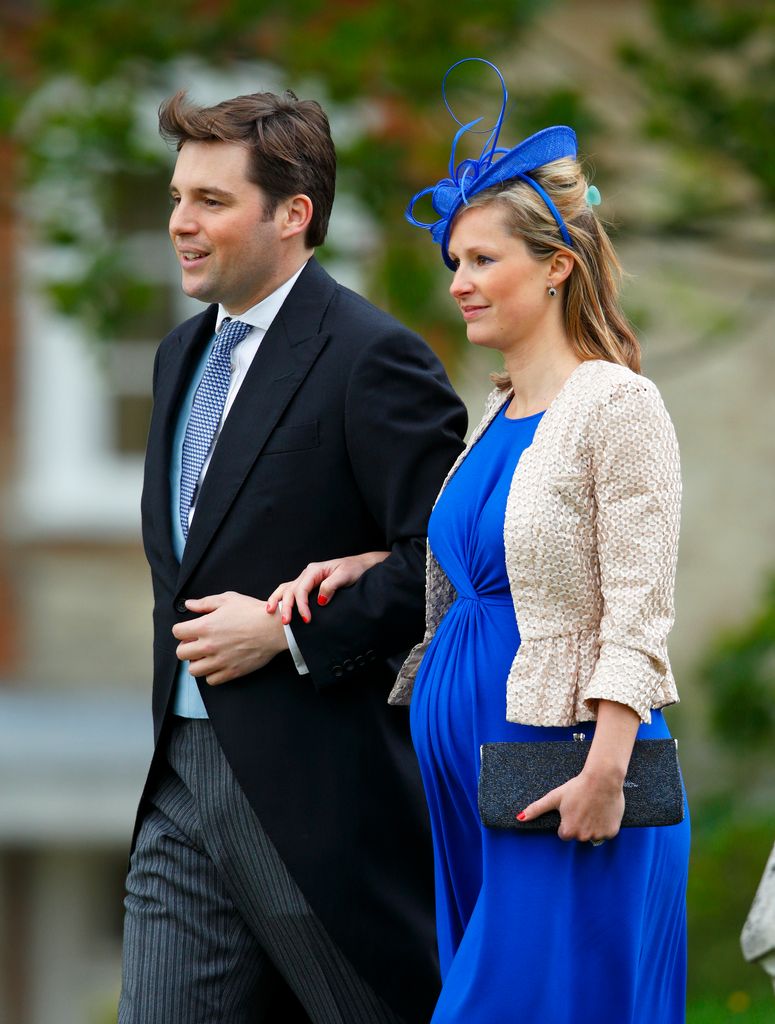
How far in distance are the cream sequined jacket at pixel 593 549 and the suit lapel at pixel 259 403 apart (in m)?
0.64

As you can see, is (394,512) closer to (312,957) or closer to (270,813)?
(270,813)

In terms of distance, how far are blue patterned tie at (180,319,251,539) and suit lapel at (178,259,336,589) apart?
7cm

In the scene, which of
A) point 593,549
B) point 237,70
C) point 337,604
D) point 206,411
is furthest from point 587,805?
point 237,70

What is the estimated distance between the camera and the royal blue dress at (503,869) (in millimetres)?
2779

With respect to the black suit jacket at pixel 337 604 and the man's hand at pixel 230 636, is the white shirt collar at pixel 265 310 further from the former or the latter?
the man's hand at pixel 230 636

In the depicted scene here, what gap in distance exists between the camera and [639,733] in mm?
2816

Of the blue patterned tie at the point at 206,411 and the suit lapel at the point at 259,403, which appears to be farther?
the blue patterned tie at the point at 206,411

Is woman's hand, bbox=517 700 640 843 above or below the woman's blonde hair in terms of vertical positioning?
below

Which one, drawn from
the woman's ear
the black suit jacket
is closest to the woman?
the woman's ear

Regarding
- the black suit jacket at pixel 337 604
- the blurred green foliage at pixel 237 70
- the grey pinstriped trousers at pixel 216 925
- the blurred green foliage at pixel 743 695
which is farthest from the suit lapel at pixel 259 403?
the blurred green foliage at pixel 743 695

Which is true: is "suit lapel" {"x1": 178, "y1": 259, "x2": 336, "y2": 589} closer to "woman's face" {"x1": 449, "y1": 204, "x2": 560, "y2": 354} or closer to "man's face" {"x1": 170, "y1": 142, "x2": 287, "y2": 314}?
"man's face" {"x1": 170, "y1": 142, "x2": 287, "y2": 314}

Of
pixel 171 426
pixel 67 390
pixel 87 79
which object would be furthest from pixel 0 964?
pixel 171 426

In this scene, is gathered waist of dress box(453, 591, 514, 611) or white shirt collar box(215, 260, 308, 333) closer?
gathered waist of dress box(453, 591, 514, 611)

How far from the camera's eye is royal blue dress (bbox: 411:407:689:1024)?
278 cm
